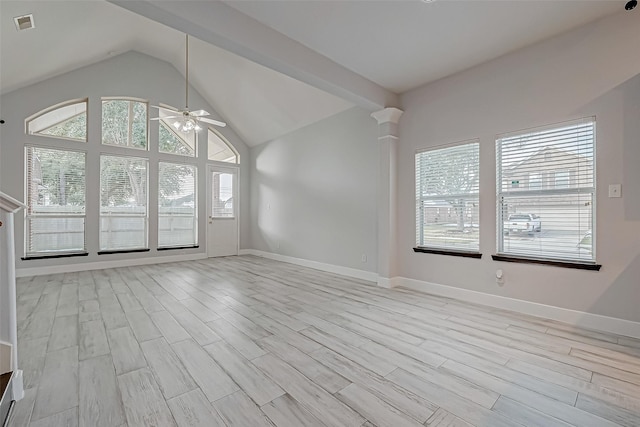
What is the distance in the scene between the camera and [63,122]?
5145 mm

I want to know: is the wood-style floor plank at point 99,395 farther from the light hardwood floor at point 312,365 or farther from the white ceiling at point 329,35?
the white ceiling at point 329,35

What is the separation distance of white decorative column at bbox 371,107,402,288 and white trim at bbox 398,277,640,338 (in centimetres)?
47

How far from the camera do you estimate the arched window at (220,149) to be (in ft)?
22.9

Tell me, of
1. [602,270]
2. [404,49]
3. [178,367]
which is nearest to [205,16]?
[404,49]

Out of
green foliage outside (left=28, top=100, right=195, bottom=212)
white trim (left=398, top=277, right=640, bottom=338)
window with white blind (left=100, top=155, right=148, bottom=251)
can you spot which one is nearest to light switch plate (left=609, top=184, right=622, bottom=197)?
white trim (left=398, top=277, right=640, bottom=338)

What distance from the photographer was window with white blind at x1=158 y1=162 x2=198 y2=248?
6234mm

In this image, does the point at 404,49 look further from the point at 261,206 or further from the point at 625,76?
the point at 261,206

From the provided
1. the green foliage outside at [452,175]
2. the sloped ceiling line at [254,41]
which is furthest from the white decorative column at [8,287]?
the green foliage outside at [452,175]

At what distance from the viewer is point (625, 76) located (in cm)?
246

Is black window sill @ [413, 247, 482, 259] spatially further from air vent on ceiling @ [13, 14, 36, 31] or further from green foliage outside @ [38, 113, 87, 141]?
green foliage outside @ [38, 113, 87, 141]

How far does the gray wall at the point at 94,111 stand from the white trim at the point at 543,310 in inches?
216

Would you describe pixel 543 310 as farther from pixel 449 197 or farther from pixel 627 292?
pixel 449 197

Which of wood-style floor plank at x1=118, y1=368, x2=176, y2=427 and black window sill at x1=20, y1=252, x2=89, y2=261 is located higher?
black window sill at x1=20, y1=252, x2=89, y2=261

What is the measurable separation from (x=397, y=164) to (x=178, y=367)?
11.9 feet
